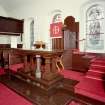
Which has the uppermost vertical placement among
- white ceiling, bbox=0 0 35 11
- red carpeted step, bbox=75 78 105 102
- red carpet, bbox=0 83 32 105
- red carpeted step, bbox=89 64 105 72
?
white ceiling, bbox=0 0 35 11

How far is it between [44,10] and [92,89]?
223 inches

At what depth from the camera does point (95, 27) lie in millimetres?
5887

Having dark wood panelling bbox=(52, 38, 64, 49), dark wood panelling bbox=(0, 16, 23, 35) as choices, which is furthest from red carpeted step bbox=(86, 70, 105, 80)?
dark wood panelling bbox=(0, 16, 23, 35)

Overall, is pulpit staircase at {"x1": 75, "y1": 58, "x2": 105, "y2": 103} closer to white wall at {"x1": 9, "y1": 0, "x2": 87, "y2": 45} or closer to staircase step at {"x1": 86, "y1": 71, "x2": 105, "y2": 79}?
staircase step at {"x1": 86, "y1": 71, "x2": 105, "y2": 79}

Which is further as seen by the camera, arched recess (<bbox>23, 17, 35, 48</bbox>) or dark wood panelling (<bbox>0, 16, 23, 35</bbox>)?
arched recess (<bbox>23, 17, 35, 48</bbox>)

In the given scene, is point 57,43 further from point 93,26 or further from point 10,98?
point 10,98

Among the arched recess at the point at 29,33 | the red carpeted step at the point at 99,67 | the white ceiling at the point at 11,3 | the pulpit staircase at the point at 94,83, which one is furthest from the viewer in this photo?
the arched recess at the point at 29,33

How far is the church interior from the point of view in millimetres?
3359

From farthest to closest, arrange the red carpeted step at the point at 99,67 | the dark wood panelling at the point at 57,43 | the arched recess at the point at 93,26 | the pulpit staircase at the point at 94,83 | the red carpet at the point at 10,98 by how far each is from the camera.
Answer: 1. the dark wood panelling at the point at 57,43
2. the arched recess at the point at 93,26
3. the red carpeted step at the point at 99,67
4. the pulpit staircase at the point at 94,83
5. the red carpet at the point at 10,98

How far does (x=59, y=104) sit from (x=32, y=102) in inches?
24.5

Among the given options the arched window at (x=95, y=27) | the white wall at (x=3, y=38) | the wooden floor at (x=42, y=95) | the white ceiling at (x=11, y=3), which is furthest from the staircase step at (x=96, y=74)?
the white wall at (x=3, y=38)

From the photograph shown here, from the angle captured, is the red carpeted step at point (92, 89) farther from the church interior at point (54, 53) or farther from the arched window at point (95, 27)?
the arched window at point (95, 27)

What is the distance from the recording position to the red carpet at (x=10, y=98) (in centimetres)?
294

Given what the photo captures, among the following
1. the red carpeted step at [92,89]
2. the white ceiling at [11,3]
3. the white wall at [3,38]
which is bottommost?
the red carpeted step at [92,89]
